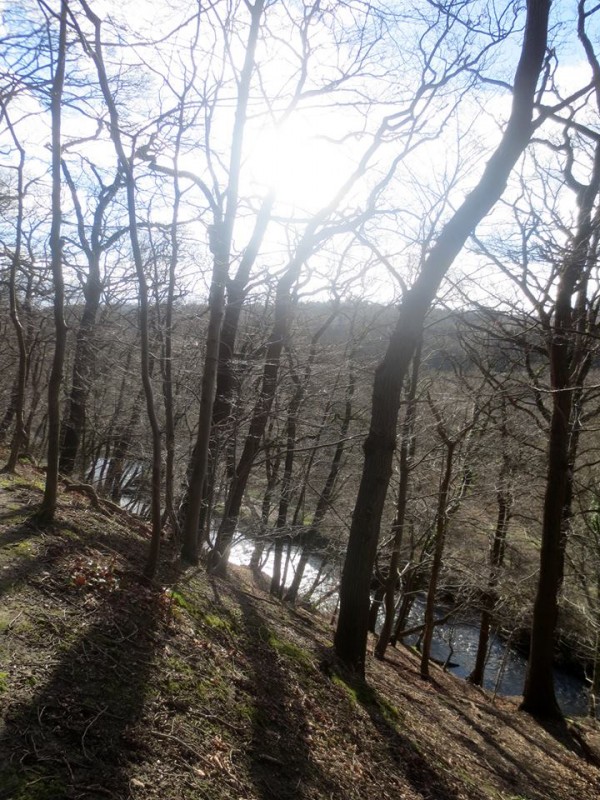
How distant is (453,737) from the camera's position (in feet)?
21.7

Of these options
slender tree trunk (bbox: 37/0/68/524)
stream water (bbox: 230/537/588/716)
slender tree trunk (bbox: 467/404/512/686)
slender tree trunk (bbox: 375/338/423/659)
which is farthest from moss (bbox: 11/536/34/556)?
stream water (bbox: 230/537/588/716)

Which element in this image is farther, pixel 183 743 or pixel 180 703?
pixel 180 703

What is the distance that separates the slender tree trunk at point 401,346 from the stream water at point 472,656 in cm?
908

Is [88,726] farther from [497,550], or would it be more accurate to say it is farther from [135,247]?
[497,550]

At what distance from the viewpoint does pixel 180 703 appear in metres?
3.57

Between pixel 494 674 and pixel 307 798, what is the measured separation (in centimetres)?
1788

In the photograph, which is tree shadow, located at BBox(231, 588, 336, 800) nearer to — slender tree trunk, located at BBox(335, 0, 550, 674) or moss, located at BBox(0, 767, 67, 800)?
slender tree trunk, located at BBox(335, 0, 550, 674)

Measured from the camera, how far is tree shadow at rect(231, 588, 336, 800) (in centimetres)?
344

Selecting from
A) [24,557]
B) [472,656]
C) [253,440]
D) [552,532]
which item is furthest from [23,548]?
[472,656]

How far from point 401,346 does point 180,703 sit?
432cm

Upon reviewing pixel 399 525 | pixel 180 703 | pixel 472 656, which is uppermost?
pixel 180 703

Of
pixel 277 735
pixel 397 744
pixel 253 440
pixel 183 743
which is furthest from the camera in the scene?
pixel 253 440

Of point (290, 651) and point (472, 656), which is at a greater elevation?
point (290, 651)

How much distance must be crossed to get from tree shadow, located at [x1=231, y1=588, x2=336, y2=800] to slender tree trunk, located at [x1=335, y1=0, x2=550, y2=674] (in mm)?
1015
